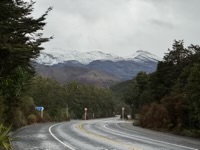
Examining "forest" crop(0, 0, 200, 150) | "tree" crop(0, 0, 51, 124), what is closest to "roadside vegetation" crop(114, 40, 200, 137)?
"forest" crop(0, 0, 200, 150)

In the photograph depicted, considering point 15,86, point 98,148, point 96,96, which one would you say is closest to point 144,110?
point 15,86

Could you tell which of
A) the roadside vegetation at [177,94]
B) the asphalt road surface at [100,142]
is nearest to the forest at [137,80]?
the roadside vegetation at [177,94]

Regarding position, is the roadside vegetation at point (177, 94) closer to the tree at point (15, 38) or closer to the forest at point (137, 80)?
the forest at point (137, 80)

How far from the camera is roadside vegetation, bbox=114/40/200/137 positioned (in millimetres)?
30462

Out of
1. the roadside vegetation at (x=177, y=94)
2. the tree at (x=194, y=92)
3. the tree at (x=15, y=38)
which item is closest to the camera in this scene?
the tree at (x=15, y=38)

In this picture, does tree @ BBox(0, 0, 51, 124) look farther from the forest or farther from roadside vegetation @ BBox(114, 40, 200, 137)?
roadside vegetation @ BBox(114, 40, 200, 137)

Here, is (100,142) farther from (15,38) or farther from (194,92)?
(194,92)

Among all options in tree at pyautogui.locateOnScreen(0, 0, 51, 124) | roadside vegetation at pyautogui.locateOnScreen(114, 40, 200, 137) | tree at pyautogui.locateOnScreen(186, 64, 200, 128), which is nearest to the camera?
tree at pyautogui.locateOnScreen(0, 0, 51, 124)

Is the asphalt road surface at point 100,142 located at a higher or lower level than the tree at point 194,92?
lower

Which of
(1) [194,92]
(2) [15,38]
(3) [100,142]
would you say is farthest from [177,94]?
(2) [15,38]

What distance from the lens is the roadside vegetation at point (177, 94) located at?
99.9 feet

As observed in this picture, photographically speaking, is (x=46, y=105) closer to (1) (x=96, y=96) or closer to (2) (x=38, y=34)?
(1) (x=96, y=96)

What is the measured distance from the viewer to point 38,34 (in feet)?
73.8

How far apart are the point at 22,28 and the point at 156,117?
903 inches
